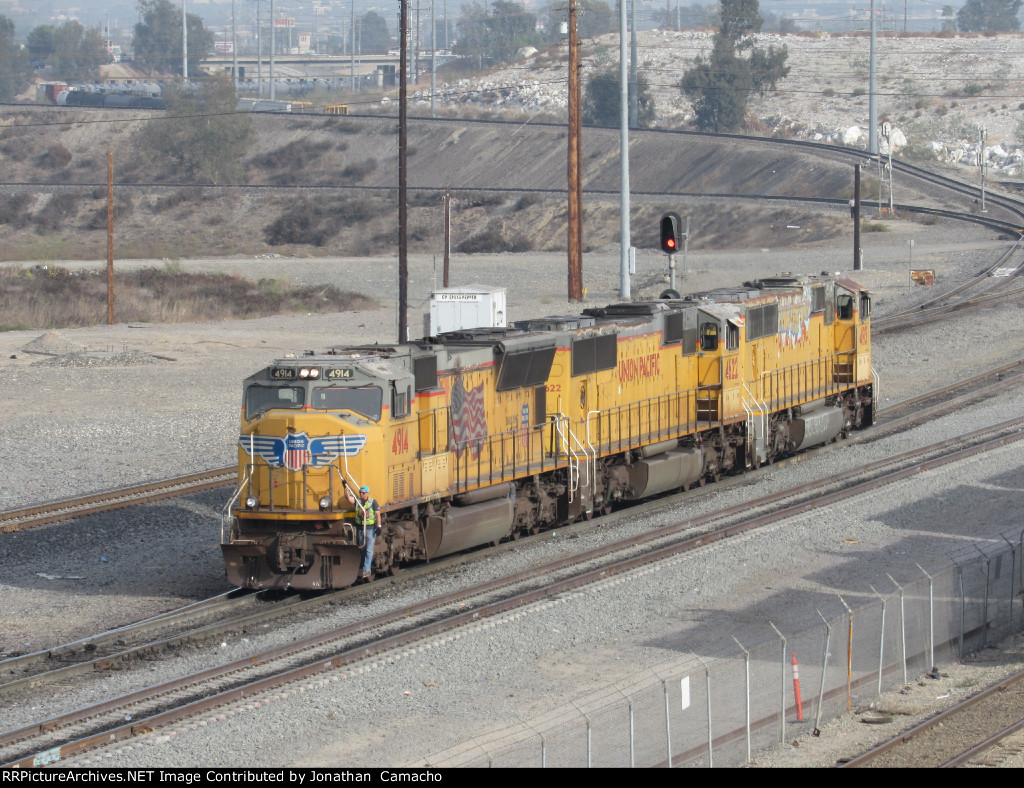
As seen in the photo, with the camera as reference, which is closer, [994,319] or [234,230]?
[994,319]

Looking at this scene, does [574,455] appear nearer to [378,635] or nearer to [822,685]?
[378,635]

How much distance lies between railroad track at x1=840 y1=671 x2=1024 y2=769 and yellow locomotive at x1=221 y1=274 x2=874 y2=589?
23.7ft

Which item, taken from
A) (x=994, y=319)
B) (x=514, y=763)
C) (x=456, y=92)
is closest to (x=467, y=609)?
(x=514, y=763)

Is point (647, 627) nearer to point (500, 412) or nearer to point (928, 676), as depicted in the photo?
point (928, 676)

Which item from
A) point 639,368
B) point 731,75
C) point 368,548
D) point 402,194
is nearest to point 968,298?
point 402,194

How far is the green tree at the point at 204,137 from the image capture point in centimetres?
11169

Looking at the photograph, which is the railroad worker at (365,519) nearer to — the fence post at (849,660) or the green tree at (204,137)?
the fence post at (849,660)

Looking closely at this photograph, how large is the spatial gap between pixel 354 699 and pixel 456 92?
14545cm

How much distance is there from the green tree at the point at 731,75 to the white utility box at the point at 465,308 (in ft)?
296

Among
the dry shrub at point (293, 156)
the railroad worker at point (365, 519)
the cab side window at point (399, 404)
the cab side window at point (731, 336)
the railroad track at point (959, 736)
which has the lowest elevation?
the railroad track at point (959, 736)

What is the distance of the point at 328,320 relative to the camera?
166 feet

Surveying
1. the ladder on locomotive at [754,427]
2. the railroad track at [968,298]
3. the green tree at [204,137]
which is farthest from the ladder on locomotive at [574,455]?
the green tree at [204,137]

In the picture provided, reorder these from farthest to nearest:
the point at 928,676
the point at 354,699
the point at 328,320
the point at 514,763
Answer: the point at 328,320
the point at 928,676
the point at 354,699
the point at 514,763

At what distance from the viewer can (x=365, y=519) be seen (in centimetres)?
1656
